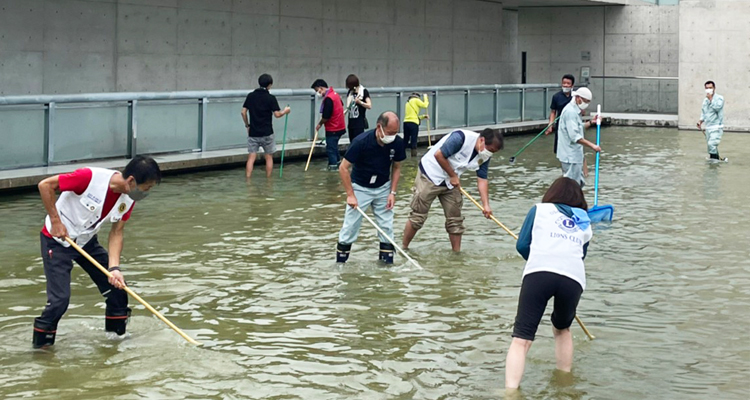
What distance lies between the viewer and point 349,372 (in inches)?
271

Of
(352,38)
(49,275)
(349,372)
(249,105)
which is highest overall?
(352,38)

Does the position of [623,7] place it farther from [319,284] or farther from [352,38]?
[319,284]

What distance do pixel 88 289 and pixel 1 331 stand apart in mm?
1454

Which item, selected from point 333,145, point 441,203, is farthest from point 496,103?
point 441,203

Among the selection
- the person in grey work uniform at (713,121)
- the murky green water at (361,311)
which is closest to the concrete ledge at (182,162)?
the murky green water at (361,311)

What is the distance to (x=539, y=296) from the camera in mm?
6281

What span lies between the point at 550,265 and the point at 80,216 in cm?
302

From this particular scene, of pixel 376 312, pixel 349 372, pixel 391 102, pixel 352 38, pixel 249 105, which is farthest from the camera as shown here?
pixel 352 38

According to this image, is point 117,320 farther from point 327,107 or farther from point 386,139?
point 327,107

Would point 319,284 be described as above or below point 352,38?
below

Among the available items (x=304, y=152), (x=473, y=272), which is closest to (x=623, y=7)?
(x=304, y=152)

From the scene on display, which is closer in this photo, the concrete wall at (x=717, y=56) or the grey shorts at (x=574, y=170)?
the grey shorts at (x=574, y=170)

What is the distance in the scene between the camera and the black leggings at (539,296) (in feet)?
20.5

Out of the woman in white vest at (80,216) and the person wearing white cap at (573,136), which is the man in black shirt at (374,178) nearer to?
the woman in white vest at (80,216)
